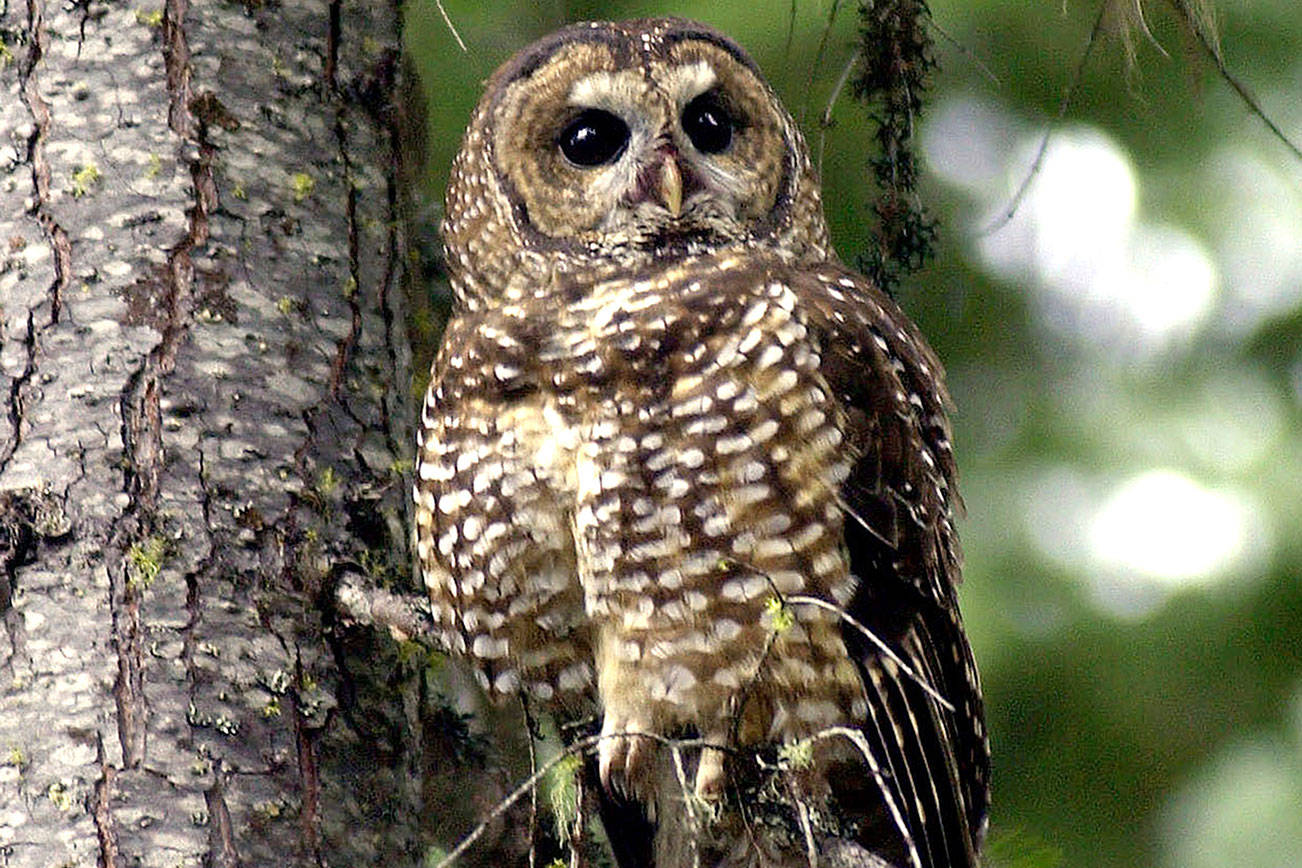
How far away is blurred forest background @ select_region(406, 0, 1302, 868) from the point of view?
14.7 ft

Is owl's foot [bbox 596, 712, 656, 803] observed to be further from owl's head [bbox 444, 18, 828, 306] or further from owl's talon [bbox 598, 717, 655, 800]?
owl's head [bbox 444, 18, 828, 306]

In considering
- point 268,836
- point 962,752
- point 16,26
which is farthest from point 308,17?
point 962,752

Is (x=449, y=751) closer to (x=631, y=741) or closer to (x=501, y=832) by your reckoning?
(x=501, y=832)

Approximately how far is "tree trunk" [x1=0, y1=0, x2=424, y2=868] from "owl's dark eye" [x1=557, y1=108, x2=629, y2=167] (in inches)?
12.6

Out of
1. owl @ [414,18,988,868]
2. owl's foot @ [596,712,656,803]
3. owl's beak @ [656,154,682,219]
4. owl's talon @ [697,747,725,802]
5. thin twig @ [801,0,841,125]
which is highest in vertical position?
thin twig @ [801,0,841,125]

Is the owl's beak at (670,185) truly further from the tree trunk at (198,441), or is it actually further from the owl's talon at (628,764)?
the owl's talon at (628,764)

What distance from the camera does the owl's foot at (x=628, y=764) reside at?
2844 millimetres

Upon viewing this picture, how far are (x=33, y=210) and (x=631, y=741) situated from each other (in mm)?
1193

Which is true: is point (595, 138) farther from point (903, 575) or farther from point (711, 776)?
point (711, 776)

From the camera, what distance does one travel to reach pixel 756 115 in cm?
317

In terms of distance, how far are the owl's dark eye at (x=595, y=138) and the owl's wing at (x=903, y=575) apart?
399 mm

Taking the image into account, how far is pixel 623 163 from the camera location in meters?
3.08

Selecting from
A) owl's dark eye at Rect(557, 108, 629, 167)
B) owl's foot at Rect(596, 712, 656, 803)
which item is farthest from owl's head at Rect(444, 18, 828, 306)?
owl's foot at Rect(596, 712, 656, 803)

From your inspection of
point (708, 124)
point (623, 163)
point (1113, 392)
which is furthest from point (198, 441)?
point (1113, 392)
